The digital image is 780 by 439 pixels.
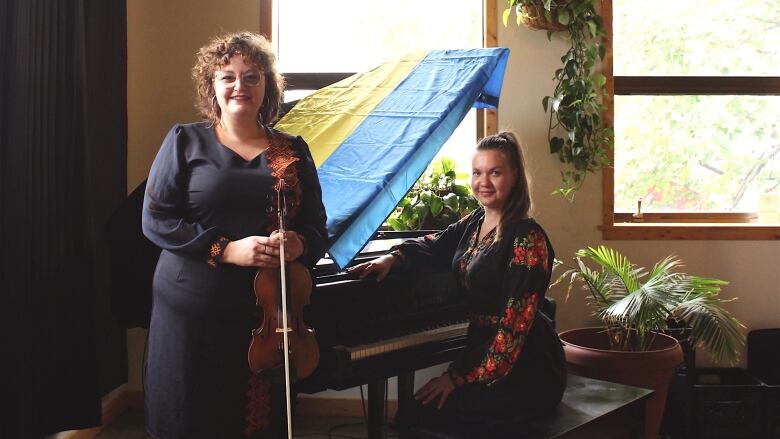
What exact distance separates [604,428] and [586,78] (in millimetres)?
1814

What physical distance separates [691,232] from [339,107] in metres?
1.90

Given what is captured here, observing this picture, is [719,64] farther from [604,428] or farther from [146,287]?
[146,287]

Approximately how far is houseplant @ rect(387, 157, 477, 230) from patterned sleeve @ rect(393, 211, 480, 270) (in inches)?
31.6

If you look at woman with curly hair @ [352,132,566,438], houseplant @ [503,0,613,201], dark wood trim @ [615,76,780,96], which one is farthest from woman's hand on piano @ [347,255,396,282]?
dark wood trim @ [615,76,780,96]

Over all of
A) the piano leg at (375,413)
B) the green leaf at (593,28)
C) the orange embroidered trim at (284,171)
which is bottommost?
the piano leg at (375,413)

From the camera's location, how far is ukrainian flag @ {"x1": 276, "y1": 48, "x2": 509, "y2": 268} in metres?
2.26

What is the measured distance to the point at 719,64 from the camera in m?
3.83

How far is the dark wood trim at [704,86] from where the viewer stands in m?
3.80

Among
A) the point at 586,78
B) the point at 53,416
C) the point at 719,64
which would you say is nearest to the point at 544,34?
the point at 586,78

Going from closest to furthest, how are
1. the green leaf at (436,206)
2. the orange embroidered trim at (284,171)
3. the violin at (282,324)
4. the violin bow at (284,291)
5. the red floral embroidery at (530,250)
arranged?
the violin bow at (284,291) < the violin at (282,324) < the orange embroidered trim at (284,171) < the red floral embroidery at (530,250) < the green leaf at (436,206)

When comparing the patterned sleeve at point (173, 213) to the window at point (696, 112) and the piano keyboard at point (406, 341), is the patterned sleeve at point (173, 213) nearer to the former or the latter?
the piano keyboard at point (406, 341)

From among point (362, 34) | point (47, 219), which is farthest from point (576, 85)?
point (47, 219)

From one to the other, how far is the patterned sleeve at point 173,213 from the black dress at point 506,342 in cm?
78

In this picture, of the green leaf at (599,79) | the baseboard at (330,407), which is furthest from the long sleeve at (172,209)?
the green leaf at (599,79)
